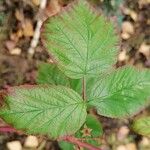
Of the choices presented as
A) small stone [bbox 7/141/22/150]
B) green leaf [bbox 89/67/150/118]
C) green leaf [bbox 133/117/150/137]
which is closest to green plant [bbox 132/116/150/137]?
green leaf [bbox 133/117/150/137]

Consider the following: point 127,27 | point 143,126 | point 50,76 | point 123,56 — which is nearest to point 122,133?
point 123,56

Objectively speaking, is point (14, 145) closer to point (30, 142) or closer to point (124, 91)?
point (30, 142)

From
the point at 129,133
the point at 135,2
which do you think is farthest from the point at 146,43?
the point at 129,133

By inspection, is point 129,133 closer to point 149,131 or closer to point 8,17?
point 8,17

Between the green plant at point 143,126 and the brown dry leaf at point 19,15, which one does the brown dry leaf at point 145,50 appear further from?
the green plant at point 143,126

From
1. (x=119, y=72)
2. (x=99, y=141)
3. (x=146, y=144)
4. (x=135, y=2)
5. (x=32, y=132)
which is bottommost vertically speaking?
(x=146, y=144)

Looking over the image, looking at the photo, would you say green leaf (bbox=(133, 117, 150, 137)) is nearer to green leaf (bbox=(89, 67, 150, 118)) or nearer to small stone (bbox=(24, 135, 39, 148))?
green leaf (bbox=(89, 67, 150, 118))
